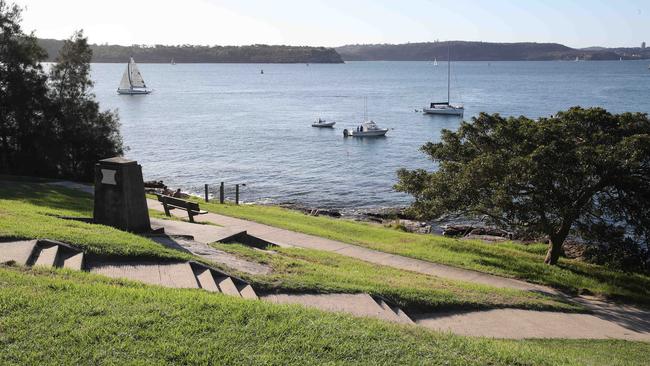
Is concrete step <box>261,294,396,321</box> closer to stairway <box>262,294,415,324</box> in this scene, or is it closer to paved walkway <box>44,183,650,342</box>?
stairway <box>262,294,415,324</box>

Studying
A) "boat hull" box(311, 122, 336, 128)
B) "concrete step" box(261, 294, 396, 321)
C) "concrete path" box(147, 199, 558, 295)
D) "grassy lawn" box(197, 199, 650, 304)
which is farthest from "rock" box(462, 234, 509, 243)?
"boat hull" box(311, 122, 336, 128)

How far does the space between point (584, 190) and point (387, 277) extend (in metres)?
8.01

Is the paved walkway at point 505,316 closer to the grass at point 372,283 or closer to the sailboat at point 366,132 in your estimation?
the grass at point 372,283

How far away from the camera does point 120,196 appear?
13461 mm

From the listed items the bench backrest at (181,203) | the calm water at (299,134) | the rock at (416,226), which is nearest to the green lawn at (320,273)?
the bench backrest at (181,203)

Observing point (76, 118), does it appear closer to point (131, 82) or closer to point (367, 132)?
point (367, 132)

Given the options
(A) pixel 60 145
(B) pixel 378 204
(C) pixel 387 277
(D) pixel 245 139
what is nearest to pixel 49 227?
(C) pixel 387 277

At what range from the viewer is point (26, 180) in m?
25.7

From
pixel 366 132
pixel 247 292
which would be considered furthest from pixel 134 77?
pixel 247 292

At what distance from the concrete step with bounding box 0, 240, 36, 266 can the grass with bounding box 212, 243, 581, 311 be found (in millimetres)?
3468

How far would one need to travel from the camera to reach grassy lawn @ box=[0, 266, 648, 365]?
259 inches

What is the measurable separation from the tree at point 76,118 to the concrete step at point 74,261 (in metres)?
23.3

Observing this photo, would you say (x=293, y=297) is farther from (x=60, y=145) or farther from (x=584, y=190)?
(x=60, y=145)

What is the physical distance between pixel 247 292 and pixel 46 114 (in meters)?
26.0
